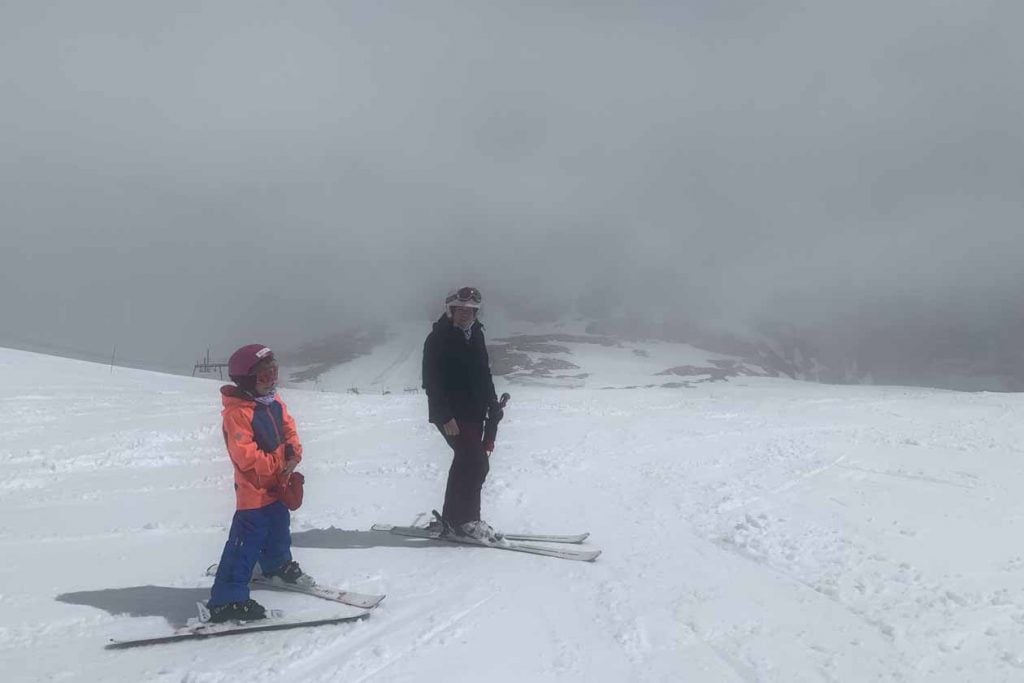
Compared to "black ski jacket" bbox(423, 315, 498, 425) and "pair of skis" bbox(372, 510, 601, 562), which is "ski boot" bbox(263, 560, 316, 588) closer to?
"pair of skis" bbox(372, 510, 601, 562)

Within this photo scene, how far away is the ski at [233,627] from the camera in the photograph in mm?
4695

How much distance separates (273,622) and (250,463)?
3.56 ft

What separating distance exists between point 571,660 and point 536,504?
482 cm

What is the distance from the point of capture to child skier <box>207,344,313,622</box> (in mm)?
A: 5047

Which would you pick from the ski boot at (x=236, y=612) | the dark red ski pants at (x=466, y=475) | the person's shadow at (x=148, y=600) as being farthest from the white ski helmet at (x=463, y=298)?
the person's shadow at (x=148, y=600)

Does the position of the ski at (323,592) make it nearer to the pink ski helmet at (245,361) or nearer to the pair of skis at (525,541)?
the pair of skis at (525,541)

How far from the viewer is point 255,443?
202 inches

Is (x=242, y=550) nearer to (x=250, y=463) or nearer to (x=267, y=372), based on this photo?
(x=250, y=463)

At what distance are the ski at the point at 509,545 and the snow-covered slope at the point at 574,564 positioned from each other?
134 millimetres

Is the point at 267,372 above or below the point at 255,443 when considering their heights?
above

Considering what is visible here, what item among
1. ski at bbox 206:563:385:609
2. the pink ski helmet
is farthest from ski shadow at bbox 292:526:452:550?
the pink ski helmet

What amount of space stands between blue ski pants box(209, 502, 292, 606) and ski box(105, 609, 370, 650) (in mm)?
202

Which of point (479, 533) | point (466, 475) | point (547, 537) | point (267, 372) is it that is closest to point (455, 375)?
point (466, 475)

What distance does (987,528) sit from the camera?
752 centimetres
